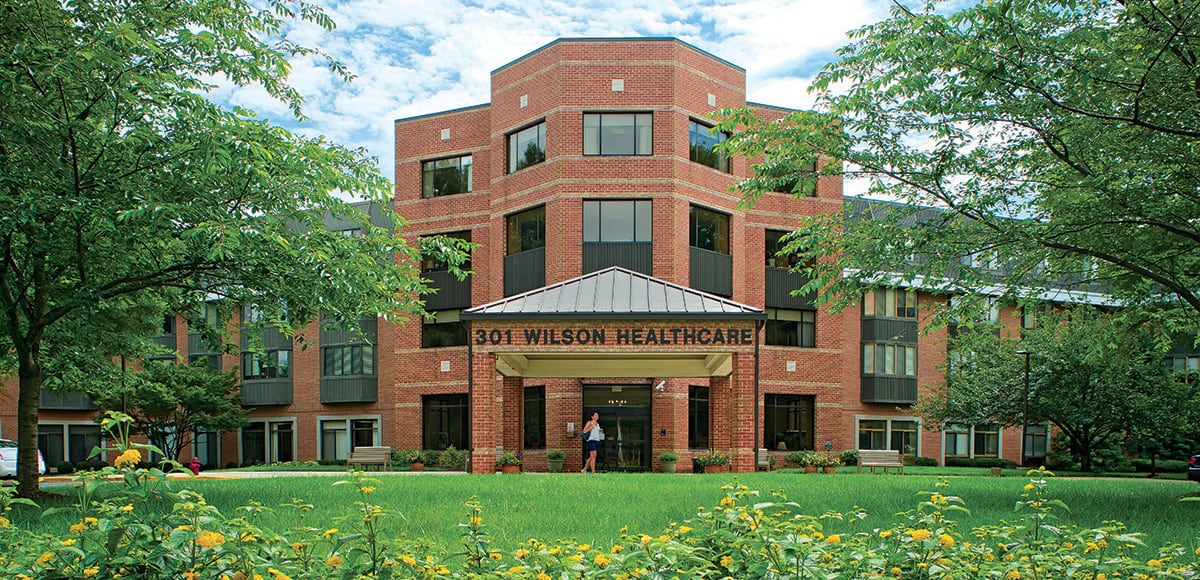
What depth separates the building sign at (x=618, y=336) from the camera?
74.5ft

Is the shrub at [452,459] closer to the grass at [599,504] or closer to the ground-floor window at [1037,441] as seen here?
the grass at [599,504]

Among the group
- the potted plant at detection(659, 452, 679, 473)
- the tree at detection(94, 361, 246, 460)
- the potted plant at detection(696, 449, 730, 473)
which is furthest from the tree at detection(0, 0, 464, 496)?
the tree at detection(94, 361, 246, 460)

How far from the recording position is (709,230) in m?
37.0

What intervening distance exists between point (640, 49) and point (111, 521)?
32.8 meters

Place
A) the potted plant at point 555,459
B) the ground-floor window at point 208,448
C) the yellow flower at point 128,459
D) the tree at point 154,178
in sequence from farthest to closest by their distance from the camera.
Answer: the ground-floor window at point 208,448 → the potted plant at point 555,459 → the tree at point 154,178 → the yellow flower at point 128,459

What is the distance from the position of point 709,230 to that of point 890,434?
15.4 metres

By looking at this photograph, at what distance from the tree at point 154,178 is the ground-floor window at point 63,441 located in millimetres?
38642

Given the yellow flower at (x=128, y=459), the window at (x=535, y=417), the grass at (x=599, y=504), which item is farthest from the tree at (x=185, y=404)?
the yellow flower at (x=128, y=459)

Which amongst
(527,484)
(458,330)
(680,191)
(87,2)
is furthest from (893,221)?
(458,330)

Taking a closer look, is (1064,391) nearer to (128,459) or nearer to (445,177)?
(445,177)

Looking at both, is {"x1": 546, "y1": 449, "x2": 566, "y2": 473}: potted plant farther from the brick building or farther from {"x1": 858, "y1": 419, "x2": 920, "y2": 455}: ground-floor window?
{"x1": 858, "y1": 419, "x2": 920, "y2": 455}: ground-floor window

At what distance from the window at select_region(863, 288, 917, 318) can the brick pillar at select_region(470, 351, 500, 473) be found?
26051mm

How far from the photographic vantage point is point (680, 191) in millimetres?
35438

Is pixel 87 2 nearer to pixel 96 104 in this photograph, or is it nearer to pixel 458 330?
pixel 96 104
